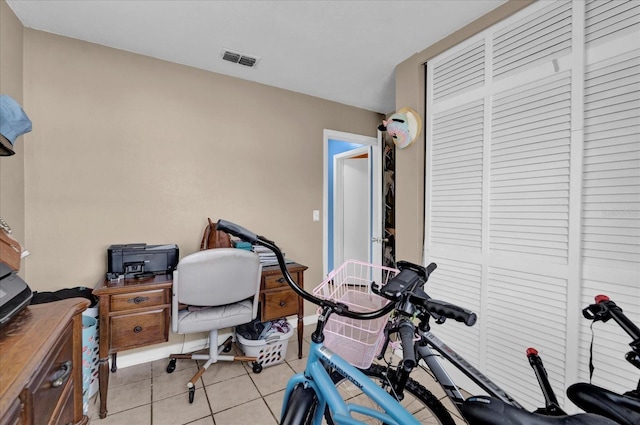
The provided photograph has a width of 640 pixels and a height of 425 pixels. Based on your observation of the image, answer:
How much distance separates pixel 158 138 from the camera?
7.46 feet

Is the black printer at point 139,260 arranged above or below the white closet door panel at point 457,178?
below

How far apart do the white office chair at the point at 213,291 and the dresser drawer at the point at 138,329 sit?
0.08 metres

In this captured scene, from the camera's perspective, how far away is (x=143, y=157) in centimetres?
222

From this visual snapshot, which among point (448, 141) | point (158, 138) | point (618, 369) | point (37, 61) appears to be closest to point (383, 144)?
point (448, 141)

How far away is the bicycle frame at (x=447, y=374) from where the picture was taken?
1.04 metres

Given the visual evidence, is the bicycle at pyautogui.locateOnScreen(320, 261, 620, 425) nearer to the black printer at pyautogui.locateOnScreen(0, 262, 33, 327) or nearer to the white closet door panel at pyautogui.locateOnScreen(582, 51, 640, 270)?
the white closet door panel at pyautogui.locateOnScreen(582, 51, 640, 270)

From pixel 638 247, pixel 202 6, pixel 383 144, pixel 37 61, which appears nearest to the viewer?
pixel 638 247

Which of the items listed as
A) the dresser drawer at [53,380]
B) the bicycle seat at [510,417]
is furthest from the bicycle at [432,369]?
the dresser drawer at [53,380]

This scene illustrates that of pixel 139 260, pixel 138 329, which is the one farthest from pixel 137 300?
pixel 139 260

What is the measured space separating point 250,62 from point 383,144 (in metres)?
1.60

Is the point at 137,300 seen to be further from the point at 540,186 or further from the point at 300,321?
the point at 540,186

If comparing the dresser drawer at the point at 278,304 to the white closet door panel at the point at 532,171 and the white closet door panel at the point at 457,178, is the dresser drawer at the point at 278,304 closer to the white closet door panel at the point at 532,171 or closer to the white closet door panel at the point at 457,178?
the white closet door panel at the point at 457,178

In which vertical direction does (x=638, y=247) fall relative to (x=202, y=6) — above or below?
below

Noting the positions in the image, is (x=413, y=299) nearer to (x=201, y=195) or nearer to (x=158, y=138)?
(x=201, y=195)
